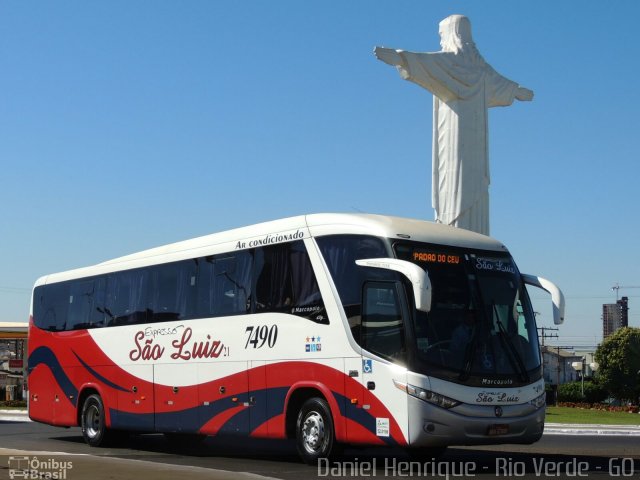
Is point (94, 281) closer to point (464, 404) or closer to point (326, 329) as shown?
point (326, 329)

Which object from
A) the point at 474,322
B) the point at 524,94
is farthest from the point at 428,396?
the point at 524,94

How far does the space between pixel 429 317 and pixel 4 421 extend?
2270cm

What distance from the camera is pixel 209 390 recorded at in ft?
56.1

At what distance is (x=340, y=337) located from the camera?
14297 mm

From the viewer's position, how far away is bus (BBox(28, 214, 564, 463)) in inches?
530

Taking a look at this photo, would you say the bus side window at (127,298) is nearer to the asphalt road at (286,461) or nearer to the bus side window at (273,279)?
the asphalt road at (286,461)

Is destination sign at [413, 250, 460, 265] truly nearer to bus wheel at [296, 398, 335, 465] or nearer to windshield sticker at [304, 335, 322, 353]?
windshield sticker at [304, 335, 322, 353]

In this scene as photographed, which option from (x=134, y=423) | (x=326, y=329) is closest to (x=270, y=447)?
(x=134, y=423)

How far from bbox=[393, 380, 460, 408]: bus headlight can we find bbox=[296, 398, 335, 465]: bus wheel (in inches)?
63.0

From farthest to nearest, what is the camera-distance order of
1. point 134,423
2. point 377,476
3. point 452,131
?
point 452,131 → point 134,423 → point 377,476

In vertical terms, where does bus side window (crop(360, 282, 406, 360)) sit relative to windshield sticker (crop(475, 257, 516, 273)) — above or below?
below

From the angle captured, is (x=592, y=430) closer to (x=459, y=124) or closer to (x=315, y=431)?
(x=459, y=124)

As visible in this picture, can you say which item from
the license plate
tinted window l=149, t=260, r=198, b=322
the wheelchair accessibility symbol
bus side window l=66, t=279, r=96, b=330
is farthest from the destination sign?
bus side window l=66, t=279, r=96, b=330

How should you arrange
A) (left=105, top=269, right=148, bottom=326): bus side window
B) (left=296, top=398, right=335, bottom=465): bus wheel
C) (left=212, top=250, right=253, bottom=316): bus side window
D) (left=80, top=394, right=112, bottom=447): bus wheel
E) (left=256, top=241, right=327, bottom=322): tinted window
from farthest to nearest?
(left=80, top=394, right=112, bottom=447): bus wheel, (left=105, top=269, right=148, bottom=326): bus side window, (left=212, top=250, right=253, bottom=316): bus side window, (left=256, top=241, right=327, bottom=322): tinted window, (left=296, top=398, right=335, bottom=465): bus wheel
